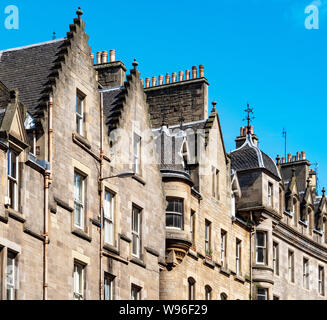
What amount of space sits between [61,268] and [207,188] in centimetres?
1642

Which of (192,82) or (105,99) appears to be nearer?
(105,99)

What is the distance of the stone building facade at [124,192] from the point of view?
43031 mm

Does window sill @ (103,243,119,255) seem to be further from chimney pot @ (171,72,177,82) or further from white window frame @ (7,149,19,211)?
chimney pot @ (171,72,177,82)

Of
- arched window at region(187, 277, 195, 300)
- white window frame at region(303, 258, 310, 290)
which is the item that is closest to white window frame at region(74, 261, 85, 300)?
arched window at region(187, 277, 195, 300)

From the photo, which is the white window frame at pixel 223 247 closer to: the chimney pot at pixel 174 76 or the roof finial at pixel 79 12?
the chimney pot at pixel 174 76

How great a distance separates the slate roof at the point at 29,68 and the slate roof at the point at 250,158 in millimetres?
21128

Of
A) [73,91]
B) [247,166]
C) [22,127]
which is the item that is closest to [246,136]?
[247,166]

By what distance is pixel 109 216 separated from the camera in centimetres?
4894

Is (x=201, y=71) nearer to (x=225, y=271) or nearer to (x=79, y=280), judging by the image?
(x=225, y=271)

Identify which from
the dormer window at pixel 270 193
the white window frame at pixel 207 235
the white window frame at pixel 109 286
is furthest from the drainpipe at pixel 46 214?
the dormer window at pixel 270 193

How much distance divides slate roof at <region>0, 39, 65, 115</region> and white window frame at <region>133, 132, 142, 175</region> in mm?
5682
